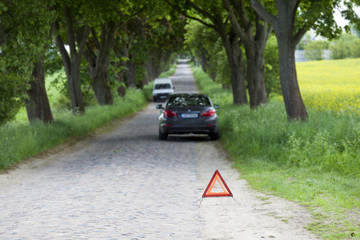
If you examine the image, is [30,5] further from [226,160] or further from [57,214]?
[57,214]

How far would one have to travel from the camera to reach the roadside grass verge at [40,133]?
46.1 ft

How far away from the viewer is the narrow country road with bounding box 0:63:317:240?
22.5 feet

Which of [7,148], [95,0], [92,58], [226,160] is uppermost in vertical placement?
[95,0]

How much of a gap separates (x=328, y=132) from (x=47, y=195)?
5978 mm

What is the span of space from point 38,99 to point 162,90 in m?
31.4

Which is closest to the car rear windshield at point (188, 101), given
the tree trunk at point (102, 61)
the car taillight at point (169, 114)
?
the car taillight at point (169, 114)

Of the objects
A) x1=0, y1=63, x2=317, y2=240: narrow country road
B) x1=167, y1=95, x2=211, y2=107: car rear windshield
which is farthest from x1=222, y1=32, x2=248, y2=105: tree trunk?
x1=0, y1=63, x2=317, y2=240: narrow country road

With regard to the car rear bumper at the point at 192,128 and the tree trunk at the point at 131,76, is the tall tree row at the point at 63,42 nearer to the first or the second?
the tree trunk at the point at 131,76

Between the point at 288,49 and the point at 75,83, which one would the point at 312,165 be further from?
the point at 75,83

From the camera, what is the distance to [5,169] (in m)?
13.0

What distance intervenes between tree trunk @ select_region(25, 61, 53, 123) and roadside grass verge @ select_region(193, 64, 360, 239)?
6.77 m

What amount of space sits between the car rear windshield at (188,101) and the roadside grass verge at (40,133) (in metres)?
3.73

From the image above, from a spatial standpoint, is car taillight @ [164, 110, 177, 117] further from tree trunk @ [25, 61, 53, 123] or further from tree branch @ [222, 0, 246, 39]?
tree branch @ [222, 0, 246, 39]

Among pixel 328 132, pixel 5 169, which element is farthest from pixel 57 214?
pixel 328 132
